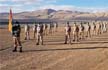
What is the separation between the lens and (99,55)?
24250mm

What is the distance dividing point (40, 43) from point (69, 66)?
13.6 metres

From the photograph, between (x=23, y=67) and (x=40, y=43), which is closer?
(x=23, y=67)

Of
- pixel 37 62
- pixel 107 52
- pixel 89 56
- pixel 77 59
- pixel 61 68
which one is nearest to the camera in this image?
pixel 61 68

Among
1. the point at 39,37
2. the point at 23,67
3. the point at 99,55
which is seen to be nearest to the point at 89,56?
the point at 99,55

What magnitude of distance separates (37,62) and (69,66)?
2.08 meters

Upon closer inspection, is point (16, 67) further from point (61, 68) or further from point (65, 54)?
point (65, 54)

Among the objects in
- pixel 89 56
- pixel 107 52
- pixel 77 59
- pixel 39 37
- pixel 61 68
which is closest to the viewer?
pixel 61 68

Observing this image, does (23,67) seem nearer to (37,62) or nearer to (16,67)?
(16,67)

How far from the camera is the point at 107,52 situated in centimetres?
2608

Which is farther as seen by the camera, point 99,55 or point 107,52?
point 107,52

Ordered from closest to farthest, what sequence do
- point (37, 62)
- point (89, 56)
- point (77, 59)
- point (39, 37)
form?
point (37, 62), point (77, 59), point (89, 56), point (39, 37)

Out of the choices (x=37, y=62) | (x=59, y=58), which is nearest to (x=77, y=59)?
(x=59, y=58)

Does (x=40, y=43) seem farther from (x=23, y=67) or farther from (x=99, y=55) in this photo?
(x=23, y=67)

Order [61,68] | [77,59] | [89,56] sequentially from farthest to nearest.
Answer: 1. [89,56]
2. [77,59]
3. [61,68]
